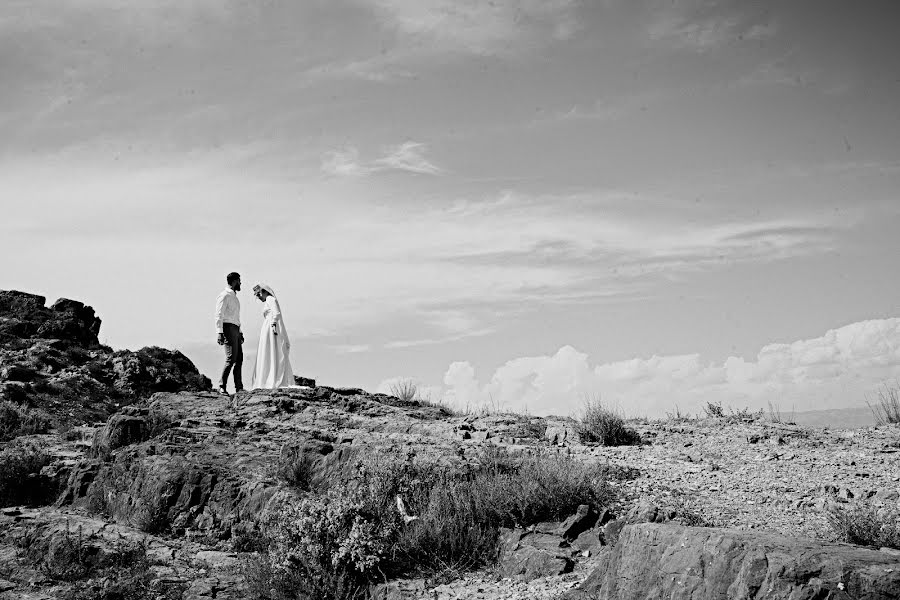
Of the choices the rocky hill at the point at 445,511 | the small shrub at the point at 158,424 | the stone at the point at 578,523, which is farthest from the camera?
the small shrub at the point at 158,424

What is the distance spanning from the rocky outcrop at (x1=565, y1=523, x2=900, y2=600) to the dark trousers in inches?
502

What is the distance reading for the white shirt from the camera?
1722 cm

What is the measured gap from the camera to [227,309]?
1733 cm

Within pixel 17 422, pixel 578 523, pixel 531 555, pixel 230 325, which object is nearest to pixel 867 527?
pixel 578 523

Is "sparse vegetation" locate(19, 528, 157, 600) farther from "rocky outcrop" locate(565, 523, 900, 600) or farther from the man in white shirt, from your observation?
the man in white shirt

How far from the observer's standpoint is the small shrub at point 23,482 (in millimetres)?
13109

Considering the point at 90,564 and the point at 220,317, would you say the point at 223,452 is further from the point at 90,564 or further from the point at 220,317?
the point at 220,317

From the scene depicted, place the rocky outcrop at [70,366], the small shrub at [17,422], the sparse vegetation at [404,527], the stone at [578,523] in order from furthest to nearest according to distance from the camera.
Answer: the rocky outcrop at [70,366]
the small shrub at [17,422]
the sparse vegetation at [404,527]
the stone at [578,523]

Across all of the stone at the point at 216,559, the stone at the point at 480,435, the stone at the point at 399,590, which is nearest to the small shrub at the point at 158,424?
the stone at the point at 216,559

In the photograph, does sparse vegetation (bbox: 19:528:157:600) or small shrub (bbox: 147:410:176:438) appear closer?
sparse vegetation (bbox: 19:528:157:600)

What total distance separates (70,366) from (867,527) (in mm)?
22747

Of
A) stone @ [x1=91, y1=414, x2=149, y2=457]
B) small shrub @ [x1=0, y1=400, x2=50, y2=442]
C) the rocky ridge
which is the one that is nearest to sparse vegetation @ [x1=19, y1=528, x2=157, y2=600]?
the rocky ridge

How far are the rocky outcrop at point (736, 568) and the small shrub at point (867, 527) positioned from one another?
71.7 inches

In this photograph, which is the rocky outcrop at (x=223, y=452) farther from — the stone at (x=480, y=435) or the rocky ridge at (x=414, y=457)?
the stone at (x=480, y=435)
